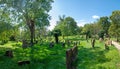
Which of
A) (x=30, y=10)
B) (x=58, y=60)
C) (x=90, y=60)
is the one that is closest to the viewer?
(x=58, y=60)

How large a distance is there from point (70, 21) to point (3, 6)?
233 ft

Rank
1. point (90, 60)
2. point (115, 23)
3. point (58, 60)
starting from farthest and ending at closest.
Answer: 1. point (115, 23)
2. point (90, 60)
3. point (58, 60)

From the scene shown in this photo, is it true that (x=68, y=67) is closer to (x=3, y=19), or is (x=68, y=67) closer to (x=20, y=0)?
(x=3, y=19)

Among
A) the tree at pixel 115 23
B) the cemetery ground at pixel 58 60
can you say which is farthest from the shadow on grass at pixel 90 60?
the tree at pixel 115 23

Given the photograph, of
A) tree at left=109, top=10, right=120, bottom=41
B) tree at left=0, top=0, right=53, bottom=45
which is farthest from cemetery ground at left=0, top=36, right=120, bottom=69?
tree at left=109, top=10, right=120, bottom=41

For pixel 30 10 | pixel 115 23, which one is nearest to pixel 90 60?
pixel 30 10

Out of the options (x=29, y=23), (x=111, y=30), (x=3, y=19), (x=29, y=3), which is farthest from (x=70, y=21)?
(x=3, y=19)

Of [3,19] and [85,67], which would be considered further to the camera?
[3,19]

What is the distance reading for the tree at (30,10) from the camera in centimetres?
4312

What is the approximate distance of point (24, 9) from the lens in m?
44.1

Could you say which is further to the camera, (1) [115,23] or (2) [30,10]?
(1) [115,23]

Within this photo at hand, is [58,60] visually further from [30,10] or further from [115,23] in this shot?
[115,23]

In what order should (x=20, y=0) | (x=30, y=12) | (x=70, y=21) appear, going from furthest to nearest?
(x=70, y=21), (x=30, y=12), (x=20, y=0)

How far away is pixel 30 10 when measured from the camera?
45219 mm
